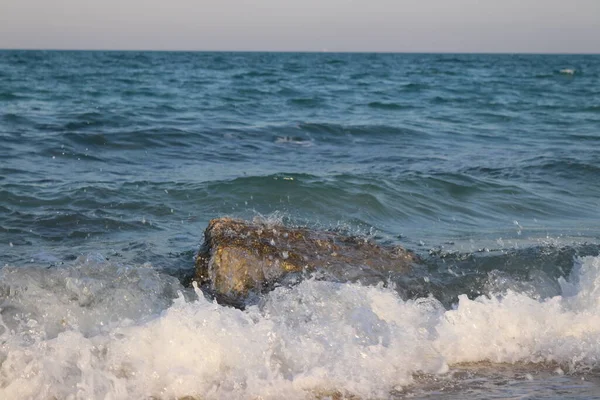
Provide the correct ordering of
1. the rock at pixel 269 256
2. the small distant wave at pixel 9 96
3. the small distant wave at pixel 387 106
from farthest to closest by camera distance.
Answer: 1. the small distant wave at pixel 387 106
2. the small distant wave at pixel 9 96
3. the rock at pixel 269 256

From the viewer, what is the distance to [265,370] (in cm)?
418

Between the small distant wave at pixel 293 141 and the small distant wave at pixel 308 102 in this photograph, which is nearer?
the small distant wave at pixel 293 141

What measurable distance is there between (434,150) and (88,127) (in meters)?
6.32

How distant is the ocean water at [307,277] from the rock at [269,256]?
0.17m

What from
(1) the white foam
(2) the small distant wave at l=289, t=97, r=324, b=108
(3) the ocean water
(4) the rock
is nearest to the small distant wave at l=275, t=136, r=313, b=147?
(3) the ocean water

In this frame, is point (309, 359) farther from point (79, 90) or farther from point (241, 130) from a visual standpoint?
point (79, 90)

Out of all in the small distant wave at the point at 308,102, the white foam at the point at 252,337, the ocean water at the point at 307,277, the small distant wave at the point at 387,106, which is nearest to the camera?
the white foam at the point at 252,337

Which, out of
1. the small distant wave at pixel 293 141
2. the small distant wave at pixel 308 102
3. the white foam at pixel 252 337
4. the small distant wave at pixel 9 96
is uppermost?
the small distant wave at pixel 308 102

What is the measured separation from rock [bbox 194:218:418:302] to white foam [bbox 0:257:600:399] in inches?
11.1

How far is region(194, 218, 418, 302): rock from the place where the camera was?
17.6ft

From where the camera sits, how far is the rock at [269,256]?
17.6 ft

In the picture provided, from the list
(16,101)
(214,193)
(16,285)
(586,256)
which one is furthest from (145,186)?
(16,101)

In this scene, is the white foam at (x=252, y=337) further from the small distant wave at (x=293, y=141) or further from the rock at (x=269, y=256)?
the small distant wave at (x=293, y=141)

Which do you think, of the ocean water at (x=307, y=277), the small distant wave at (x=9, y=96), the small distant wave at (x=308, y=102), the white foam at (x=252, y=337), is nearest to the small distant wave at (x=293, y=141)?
the ocean water at (x=307, y=277)
